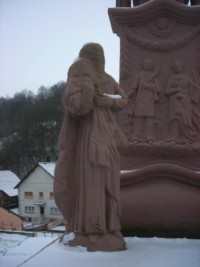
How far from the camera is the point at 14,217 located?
1919 cm

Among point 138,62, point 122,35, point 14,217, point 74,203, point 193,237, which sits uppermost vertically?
point 122,35

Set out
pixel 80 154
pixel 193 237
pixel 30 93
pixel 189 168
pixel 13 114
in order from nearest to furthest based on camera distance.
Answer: pixel 80 154, pixel 193 237, pixel 189 168, pixel 13 114, pixel 30 93

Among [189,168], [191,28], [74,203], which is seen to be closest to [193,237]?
[189,168]

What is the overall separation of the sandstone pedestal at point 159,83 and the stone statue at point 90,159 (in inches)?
41.2

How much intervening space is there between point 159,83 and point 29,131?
25.9 m

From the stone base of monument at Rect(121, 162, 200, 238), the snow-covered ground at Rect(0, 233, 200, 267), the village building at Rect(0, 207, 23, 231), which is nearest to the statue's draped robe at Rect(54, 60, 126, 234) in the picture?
the snow-covered ground at Rect(0, 233, 200, 267)

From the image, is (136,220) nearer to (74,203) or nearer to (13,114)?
(74,203)

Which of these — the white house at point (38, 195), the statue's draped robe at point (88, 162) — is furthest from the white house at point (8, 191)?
the statue's draped robe at point (88, 162)

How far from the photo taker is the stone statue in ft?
14.4

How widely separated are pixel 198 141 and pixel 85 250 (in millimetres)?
2344

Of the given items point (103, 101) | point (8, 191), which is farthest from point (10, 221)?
point (103, 101)

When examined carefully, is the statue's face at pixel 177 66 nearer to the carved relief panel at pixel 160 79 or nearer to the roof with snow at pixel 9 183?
the carved relief panel at pixel 160 79

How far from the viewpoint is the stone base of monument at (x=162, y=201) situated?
530 cm

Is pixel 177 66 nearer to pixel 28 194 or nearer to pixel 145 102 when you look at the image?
pixel 145 102
